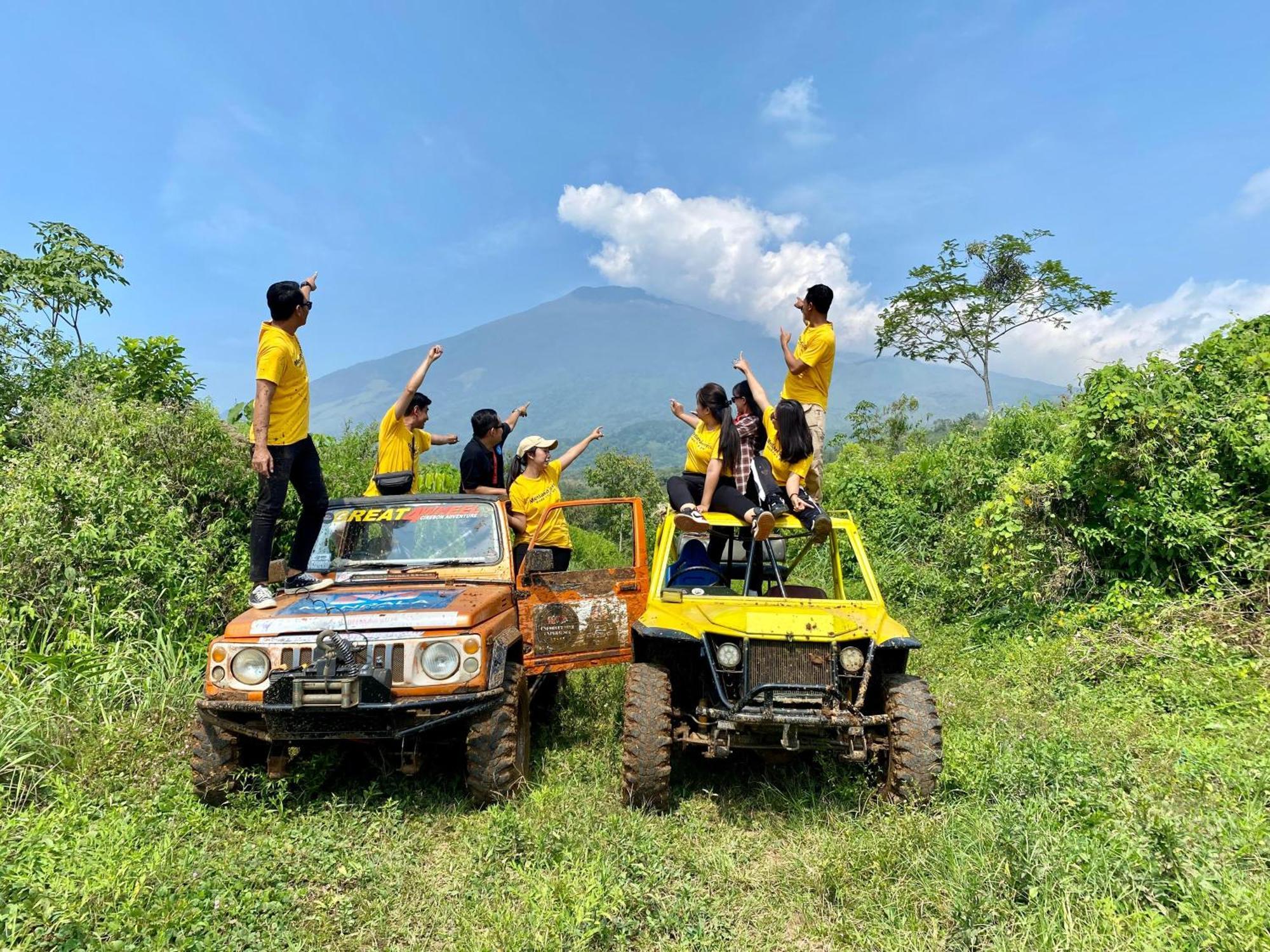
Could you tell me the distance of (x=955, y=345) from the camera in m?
30.8

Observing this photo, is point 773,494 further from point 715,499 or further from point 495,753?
point 495,753

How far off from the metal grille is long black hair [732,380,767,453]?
2.10 meters

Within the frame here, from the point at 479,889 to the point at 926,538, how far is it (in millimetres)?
9836

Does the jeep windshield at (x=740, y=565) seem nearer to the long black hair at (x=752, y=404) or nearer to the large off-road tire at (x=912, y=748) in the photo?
the long black hair at (x=752, y=404)

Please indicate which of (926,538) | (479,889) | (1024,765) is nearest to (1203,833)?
(1024,765)

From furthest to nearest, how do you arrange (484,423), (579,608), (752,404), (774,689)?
(484,423)
(752,404)
(579,608)
(774,689)

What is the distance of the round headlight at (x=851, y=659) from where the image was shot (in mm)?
4230

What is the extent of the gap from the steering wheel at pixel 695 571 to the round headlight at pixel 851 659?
1348 mm

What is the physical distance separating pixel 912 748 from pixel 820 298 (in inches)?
147

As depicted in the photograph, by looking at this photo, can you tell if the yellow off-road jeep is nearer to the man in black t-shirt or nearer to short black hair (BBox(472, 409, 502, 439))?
the man in black t-shirt

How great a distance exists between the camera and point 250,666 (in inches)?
156

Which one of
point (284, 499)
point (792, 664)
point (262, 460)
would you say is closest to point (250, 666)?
point (262, 460)

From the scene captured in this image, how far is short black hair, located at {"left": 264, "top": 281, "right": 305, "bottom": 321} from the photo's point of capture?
518 cm

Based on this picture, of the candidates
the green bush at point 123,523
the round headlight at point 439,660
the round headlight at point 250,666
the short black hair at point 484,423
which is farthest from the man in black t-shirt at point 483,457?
the round headlight at point 250,666
